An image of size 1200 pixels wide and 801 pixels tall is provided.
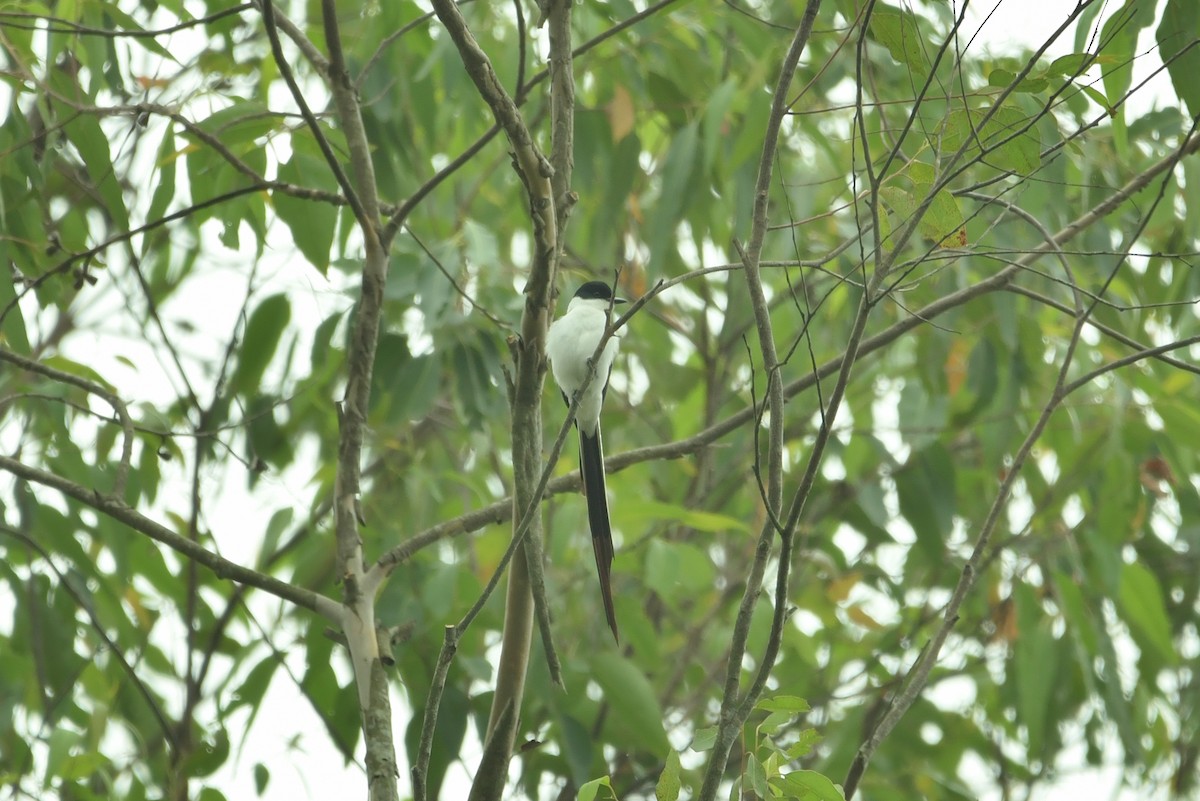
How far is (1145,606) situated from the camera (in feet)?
13.6

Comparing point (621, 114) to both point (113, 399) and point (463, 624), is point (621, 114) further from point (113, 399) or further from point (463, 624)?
point (463, 624)

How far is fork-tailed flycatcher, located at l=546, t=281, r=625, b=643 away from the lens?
291 centimetres

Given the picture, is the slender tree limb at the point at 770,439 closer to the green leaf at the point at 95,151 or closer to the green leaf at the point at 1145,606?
the green leaf at the point at 95,151

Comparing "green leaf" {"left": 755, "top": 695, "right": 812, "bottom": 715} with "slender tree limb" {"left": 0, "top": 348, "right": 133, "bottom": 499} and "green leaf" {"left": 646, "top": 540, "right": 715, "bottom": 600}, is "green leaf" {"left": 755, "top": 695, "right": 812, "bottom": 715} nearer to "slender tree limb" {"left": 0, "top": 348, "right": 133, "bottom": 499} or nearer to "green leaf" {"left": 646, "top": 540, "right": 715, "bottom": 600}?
"slender tree limb" {"left": 0, "top": 348, "right": 133, "bottom": 499}

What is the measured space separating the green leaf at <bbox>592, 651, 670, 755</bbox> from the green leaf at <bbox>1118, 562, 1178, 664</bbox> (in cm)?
165

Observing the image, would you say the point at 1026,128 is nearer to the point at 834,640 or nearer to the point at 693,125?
the point at 693,125

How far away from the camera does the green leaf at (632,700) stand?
136 inches

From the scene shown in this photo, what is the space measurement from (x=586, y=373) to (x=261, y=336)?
1.02 metres

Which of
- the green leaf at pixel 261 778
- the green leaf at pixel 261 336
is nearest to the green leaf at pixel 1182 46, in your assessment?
the green leaf at pixel 261 336

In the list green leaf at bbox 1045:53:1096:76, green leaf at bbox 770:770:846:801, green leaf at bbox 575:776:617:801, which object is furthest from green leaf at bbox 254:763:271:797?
green leaf at bbox 1045:53:1096:76

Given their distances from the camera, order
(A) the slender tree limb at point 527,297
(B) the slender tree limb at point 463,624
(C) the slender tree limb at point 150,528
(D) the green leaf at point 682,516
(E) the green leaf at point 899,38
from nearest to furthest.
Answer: (B) the slender tree limb at point 463,624 → (E) the green leaf at point 899,38 → (A) the slender tree limb at point 527,297 → (C) the slender tree limb at point 150,528 → (D) the green leaf at point 682,516

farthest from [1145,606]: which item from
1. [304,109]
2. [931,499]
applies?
[304,109]

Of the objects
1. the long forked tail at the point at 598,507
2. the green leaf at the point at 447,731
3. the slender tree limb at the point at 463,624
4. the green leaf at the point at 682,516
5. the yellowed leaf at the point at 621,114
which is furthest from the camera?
the yellowed leaf at the point at 621,114

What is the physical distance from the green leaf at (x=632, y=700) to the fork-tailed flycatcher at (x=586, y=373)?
0.22 metres
